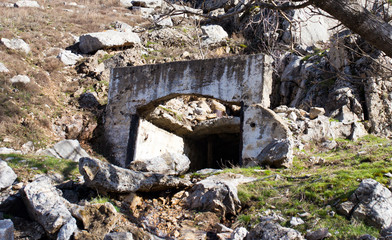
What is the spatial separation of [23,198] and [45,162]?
9.42 ft

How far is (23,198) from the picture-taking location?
4.89 metres

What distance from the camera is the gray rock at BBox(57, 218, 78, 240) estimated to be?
4.09 metres

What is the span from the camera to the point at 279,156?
26.0ft

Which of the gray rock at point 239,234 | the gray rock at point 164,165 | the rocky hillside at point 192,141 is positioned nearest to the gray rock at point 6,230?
the rocky hillside at point 192,141

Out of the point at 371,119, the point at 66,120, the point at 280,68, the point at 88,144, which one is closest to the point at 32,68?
the point at 66,120

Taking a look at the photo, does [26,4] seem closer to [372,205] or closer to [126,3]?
[126,3]

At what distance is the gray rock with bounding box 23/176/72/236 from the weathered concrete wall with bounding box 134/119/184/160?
6.66m

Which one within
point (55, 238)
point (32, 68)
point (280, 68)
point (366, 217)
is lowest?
point (55, 238)

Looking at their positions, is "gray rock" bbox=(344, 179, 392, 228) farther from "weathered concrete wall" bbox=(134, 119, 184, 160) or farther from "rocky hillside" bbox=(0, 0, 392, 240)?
"weathered concrete wall" bbox=(134, 119, 184, 160)

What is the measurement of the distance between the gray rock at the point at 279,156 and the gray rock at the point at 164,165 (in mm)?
1931

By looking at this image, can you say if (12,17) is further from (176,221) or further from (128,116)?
(176,221)

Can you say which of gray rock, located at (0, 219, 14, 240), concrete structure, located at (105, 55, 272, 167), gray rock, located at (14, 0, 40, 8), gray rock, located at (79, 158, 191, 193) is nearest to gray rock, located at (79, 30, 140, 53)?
concrete structure, located at (105, 55, 272, 167)

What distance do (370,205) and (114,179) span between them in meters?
3.50

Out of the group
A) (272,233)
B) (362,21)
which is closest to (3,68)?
(272,233)
